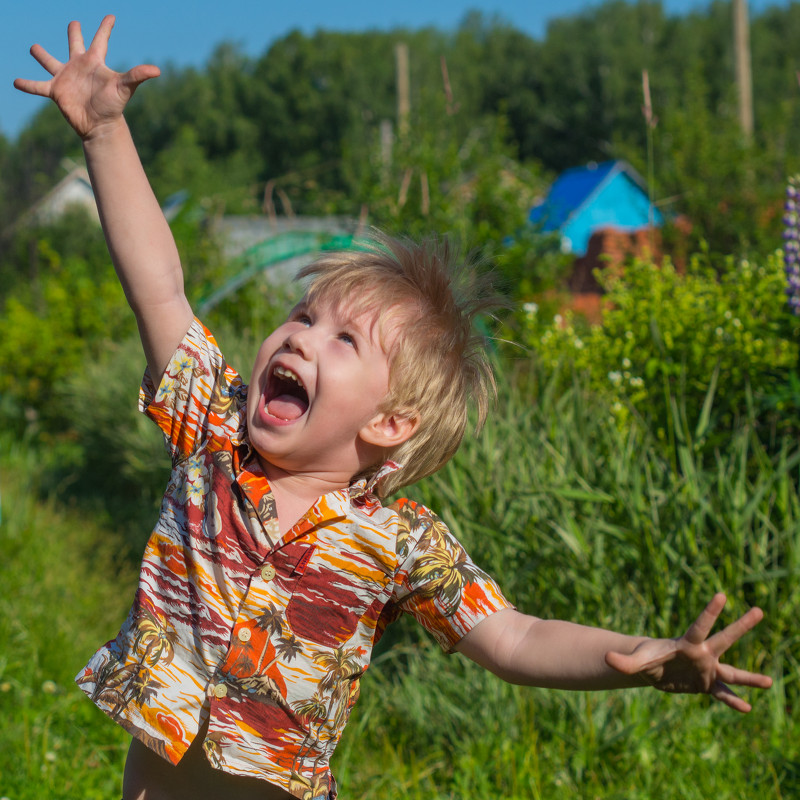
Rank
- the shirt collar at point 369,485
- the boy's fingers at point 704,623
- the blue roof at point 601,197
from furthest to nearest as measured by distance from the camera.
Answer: the blue roof at point 601,197, the shirt collar at point 369,485, the boy's fingers at point 704,623

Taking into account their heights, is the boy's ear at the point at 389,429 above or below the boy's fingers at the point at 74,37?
below

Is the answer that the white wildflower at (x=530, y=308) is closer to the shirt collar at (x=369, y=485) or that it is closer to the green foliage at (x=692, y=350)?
the green foliage at (x=692, y=350)

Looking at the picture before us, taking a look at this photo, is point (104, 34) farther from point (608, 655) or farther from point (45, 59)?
point (608, 655)

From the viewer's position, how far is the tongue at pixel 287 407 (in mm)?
1481

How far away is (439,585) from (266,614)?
285 millimetres

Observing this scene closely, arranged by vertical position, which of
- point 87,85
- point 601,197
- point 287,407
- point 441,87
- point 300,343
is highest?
point 441,87

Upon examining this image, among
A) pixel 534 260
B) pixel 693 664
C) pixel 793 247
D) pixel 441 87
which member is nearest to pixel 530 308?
pixel 793 247

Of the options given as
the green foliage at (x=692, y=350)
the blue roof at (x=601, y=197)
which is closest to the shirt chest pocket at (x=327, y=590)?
the green foliage at (x=692, y=350)

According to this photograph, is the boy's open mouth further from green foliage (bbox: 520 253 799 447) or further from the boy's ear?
green foliage (bbox: 520 253 799 447)

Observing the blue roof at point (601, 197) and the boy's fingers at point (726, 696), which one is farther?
the blue roof at point (601, 197)

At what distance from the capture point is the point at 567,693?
2.61m

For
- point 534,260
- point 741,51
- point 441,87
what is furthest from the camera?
point 441,87

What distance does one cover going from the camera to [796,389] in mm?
2996

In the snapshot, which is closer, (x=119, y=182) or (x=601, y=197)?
(x=119, y=182)
